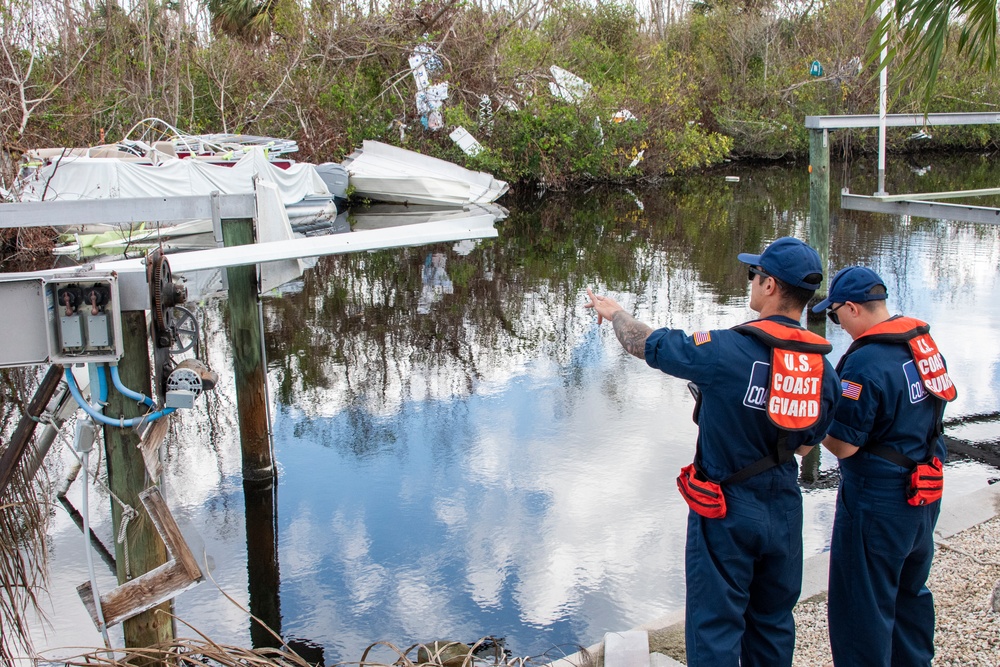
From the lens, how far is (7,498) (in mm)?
3689

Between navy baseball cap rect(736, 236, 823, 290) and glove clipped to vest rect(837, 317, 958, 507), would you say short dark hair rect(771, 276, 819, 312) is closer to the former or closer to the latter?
navy baseball cap rect(736, 236, 823, 290)

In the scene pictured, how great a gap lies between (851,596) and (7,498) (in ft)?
10.9

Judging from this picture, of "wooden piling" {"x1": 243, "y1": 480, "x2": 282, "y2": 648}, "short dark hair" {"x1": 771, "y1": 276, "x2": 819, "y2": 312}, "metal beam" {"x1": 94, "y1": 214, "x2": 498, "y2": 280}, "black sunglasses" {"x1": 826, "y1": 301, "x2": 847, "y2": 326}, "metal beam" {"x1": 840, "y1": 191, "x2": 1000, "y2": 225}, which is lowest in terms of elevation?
"wooden piling" {"x1": 243, "y1": 480, "x2": 282, "y2": 648}

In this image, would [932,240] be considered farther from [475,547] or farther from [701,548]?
[701,548]

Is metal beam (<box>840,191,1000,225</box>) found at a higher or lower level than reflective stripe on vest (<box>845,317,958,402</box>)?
higher

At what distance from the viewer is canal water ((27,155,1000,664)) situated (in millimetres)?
5949

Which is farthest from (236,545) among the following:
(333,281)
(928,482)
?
(333,281)

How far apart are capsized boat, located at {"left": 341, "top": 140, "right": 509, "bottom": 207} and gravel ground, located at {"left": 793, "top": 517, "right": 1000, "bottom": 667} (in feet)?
59.8

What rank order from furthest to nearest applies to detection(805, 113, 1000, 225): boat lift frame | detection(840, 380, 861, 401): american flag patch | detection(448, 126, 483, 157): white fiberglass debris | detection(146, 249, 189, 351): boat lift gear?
detection(448, 126, 483, 157): white fiberglass debris
detection(805, 113, 1000, 225): boat lift frame
detection(146, 249, 189, 351): boat lift gear
detection(840, 380, 861, 401): american flag patch

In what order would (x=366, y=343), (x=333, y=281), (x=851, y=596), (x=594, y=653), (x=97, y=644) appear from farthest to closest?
(x=333, y=281), (x=366, y=343), (x=97, y=644), (x=594, y=653), (x=851, y=596)

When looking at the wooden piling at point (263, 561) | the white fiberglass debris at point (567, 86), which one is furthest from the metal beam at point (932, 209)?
the white fiberglass debris at point (567, 86)

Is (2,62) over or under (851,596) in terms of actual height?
over

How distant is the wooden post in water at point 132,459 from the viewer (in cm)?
395

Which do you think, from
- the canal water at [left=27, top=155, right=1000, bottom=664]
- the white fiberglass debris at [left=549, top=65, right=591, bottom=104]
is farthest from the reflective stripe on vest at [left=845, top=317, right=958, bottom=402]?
the white fiberglass debris at [left=549, top=65, right=591, bottom=104]
